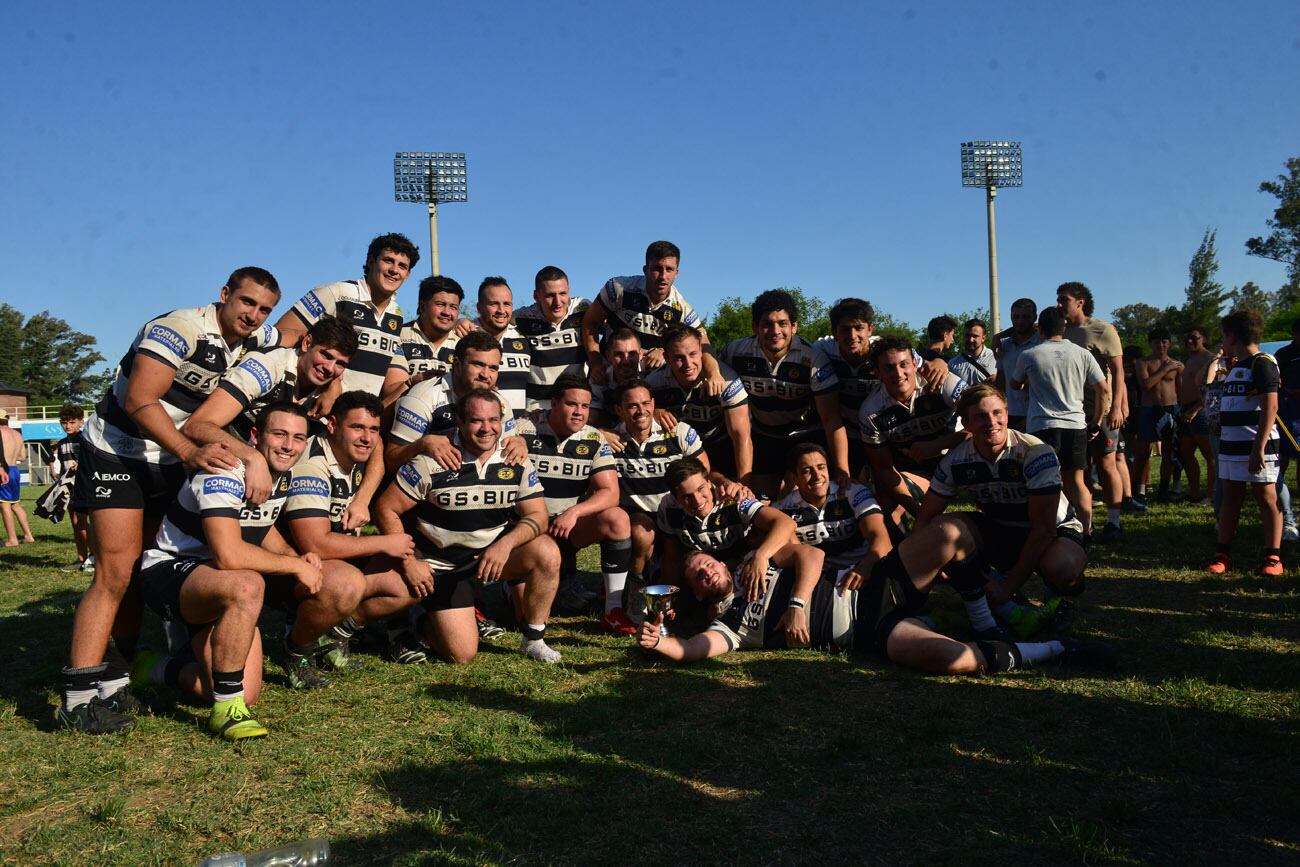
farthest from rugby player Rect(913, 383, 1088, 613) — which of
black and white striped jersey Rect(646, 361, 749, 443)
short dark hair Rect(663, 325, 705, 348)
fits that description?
short dark hair Rect(663, 325, 705, 348)

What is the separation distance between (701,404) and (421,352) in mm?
2124

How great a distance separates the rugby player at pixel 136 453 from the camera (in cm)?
442

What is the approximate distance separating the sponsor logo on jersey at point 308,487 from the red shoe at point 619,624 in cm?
219

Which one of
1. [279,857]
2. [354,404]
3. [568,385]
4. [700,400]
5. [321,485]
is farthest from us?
[700,400]

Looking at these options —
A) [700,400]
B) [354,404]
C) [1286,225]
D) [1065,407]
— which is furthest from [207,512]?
[1286,225]

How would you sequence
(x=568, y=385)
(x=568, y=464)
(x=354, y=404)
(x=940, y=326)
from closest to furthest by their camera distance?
1. (x=354, y=404)
2. (x=568, y=385)
3. (x=568, y=464)
4. (x=940, y=326)

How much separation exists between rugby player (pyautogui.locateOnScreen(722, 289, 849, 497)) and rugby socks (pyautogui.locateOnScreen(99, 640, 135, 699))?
4.29m

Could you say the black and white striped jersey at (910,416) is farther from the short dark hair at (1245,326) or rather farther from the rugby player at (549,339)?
the short dark hair at (1245,326)

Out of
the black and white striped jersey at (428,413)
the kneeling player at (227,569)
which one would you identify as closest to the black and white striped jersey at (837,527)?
the black and white striped jersey at (428,413)

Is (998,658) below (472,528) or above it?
below

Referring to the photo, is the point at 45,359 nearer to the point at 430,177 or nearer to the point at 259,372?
the point at 430,177

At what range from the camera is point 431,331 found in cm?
653

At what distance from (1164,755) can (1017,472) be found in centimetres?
215

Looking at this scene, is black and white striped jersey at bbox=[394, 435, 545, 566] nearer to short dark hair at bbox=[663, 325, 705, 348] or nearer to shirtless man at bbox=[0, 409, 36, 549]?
short dark hair at bbox=[663, 325, 705, 348]
